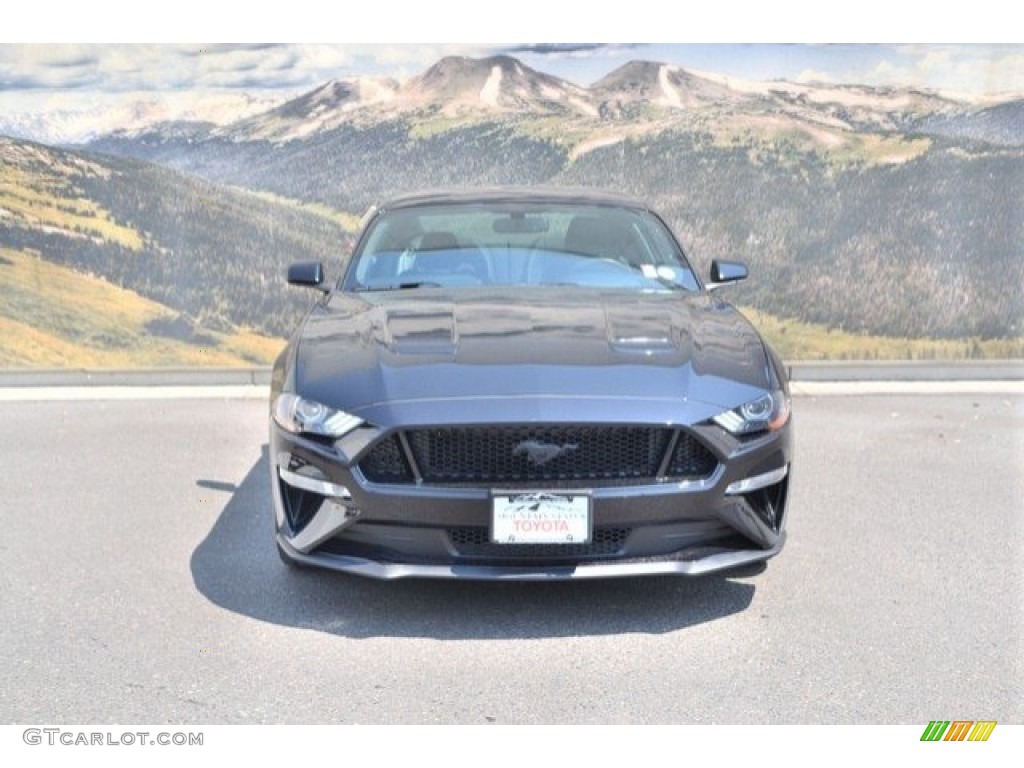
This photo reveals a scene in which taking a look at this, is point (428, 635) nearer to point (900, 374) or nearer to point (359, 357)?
point (359, 357)

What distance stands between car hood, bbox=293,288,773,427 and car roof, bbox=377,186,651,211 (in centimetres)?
111

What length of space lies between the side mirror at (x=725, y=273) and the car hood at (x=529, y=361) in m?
0.69

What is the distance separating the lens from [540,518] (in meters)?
4.17

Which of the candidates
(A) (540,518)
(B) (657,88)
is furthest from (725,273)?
(B) (657,88)

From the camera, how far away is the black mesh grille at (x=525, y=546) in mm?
4223

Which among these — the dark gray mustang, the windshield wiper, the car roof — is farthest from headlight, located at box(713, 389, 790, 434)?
the car roof

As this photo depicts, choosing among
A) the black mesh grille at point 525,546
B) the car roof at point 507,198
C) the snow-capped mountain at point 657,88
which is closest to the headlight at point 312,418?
the black mesh grille at point 525,546

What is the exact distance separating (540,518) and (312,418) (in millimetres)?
863

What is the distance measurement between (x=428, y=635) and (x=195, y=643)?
0.78 meters

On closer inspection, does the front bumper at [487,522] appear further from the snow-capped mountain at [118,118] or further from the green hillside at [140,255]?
the snow-capped mountain at [118,118]

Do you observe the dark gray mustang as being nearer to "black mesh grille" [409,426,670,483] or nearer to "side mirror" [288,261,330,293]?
"black mesh grille" [409,426,670,483]

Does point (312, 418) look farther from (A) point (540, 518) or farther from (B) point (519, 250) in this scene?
(B) point (519, 250)

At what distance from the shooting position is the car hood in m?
4.25

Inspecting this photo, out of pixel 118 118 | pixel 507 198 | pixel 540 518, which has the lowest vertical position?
pixel 540 518
